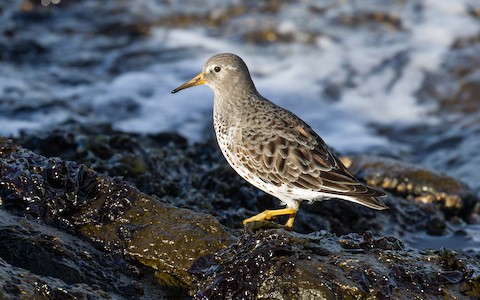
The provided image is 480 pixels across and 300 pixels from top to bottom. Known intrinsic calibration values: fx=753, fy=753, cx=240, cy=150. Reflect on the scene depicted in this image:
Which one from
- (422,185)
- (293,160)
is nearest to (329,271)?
(293,160)

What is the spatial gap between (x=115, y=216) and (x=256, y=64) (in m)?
7.84

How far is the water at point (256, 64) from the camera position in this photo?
10.3 metres

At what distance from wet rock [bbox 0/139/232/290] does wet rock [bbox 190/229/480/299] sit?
0.68ft

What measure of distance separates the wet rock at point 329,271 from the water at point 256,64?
4.67 m

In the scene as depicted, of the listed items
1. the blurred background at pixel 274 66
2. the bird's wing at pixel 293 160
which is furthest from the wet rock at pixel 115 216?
the blurred background at pixel 274 66

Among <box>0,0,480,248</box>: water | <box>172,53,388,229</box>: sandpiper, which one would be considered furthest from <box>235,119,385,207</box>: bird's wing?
<box>0,0,480,248</box>: water

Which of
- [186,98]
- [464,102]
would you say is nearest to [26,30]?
[186,98]

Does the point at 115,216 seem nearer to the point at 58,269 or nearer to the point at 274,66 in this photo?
the point at 58,269

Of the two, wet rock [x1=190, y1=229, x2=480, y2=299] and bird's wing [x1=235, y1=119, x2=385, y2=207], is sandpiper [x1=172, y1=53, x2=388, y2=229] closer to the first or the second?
bird's wing [x1=235, y1=119, x2=385, y2=207]

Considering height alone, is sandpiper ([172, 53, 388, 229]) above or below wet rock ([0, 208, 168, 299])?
above

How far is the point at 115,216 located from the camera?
4.70 m

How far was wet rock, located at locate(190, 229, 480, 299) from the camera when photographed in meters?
3.97

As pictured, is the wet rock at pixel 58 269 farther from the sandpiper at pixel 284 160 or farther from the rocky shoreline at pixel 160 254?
the sandpiper at pixel 284 160

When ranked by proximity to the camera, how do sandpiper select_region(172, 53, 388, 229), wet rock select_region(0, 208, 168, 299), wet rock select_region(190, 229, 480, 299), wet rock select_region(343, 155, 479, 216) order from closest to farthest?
wet rock select_region(0, 208, 168, 299), wet rock select_region(190, 229, 480, 299), sandpiper select_region(172, 53, 388, 229), wet rock select_region(343, 155, 479, 216)
